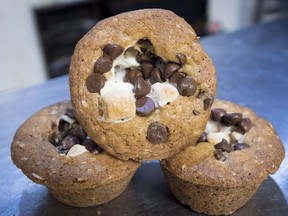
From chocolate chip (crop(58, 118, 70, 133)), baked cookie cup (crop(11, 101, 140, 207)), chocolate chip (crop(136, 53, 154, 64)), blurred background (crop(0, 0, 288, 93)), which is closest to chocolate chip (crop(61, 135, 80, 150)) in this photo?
baked cookie cup (crop(11, 101, 140, 207))

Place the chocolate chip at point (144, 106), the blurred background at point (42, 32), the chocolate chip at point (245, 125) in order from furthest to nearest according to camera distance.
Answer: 1. the blurred background at point (42, 32)
2. the chocolate chip at point (245, 125)
3. the chocolate chip at point (144, 106)

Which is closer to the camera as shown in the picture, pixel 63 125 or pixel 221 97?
pixel 63 125

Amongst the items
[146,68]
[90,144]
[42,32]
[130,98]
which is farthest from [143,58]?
[42,32]

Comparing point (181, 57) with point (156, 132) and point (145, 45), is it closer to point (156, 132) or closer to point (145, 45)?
point (145, 45)

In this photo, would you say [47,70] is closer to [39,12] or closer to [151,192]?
[39,12]

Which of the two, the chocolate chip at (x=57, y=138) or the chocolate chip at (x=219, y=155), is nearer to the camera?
the chocolate chip at (x=219, y=155)

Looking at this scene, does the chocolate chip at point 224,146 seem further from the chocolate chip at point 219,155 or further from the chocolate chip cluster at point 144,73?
the chocolate chip cluster at point 144,73

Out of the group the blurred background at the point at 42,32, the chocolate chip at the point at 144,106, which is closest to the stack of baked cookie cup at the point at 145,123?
the chocolate chip at the point at 144,106

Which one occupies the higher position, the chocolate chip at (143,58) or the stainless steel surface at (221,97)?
the chocolate chip at (143,58)
